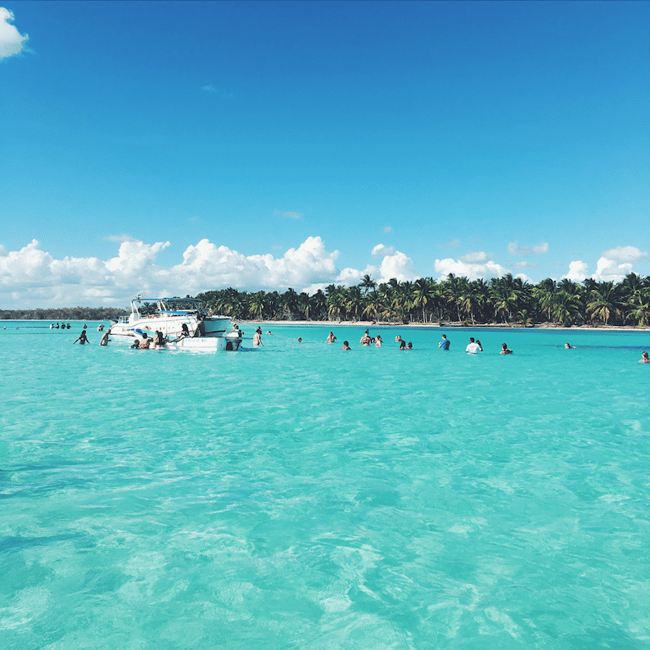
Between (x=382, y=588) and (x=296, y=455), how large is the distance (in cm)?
482

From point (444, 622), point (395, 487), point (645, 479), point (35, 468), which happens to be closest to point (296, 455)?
point (395, 487)

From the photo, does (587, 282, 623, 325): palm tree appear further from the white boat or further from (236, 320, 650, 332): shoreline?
the white boat

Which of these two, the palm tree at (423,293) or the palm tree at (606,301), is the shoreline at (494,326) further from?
the palm tree at (423,293)

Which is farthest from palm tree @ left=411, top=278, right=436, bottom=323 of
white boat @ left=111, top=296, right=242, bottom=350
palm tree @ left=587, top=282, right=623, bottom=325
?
white boat @ left=111, top=296, right=242, bottom=350

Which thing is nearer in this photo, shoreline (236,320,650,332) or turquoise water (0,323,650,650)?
turquoise water (0,323,650,650)

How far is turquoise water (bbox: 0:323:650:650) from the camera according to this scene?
4.36m

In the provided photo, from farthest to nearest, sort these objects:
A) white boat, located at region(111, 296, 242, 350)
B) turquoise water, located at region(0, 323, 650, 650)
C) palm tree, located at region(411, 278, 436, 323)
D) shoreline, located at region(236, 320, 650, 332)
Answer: palm tree, located at region(411, 278, 436, 323), shoreline, located at region(236, 320, 650, 332), white boat, located at region(111, 296, 242, 350), turquoise water, located at region(0, 323, 650, 650)

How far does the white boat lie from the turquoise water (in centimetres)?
1961

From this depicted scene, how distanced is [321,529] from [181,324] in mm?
30444

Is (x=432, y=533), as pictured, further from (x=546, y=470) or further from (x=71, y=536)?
(x=71, y=536)

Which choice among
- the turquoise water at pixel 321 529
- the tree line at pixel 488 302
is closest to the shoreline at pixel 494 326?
the tree line at pixel 488 302

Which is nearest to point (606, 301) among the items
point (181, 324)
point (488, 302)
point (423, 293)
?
point (488, 302)

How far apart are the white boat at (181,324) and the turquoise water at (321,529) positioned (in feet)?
64.3

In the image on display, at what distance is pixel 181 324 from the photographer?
34.8 m
